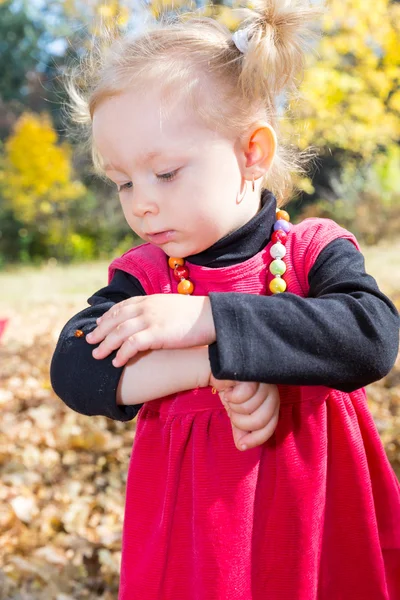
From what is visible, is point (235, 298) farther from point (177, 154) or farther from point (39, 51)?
point (39, 51)

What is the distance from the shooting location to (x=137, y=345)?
4.60ft

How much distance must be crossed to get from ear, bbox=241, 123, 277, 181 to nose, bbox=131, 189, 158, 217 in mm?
233

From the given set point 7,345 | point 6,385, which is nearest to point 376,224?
point 7,345

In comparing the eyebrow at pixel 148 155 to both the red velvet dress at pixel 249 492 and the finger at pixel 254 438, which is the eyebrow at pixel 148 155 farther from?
the finger at pixel 254 438

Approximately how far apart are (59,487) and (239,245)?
7.97 feet

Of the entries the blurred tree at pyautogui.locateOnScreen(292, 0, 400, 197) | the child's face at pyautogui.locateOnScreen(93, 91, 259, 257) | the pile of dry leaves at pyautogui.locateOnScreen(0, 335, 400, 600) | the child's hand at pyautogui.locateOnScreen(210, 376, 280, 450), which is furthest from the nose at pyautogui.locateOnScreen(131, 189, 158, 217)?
the blurred tree at pyautogui.locateOnScreen(292, 0, 400, 197)

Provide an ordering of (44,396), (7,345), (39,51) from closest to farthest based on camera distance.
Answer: (44,396), (7,345), (39,51)

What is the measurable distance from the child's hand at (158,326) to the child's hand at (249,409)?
0.12 metres

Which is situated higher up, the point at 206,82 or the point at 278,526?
the point at 206,82

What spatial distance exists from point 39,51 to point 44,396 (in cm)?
2109

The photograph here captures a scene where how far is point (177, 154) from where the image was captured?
148 centimetres

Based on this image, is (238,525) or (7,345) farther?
(7,345)

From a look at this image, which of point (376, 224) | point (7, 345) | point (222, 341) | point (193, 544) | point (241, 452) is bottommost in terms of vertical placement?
point (193, 544)

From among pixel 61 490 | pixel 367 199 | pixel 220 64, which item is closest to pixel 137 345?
pixel 220 64
